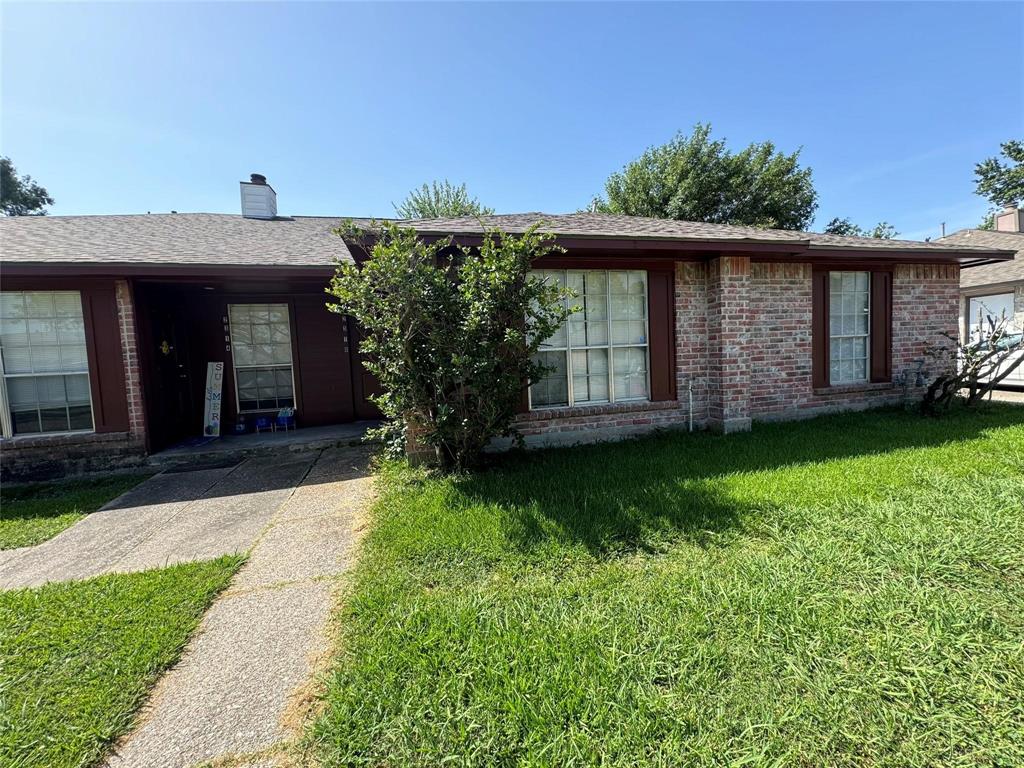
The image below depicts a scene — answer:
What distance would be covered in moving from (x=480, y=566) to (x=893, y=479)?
3988 millimetres

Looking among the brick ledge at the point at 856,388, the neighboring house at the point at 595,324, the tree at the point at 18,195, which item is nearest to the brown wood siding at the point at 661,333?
the neighboring house at the point at 595,324

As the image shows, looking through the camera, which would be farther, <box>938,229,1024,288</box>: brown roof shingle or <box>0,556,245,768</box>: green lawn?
<box>938,229,1024,288</box>: brown roof shingle

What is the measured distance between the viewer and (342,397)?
27.5 feet

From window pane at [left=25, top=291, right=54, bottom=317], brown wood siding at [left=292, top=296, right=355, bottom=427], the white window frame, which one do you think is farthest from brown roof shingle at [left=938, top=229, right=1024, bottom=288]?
window pane at [left=25, top=291, right=54, bottom=317]

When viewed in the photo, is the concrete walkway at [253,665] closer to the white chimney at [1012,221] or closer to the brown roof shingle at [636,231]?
the brown roof shingle at [636,231]

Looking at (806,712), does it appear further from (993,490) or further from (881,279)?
(881,279)

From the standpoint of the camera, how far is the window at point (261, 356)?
796cm

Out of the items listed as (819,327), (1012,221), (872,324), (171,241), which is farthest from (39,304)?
Result: (1012,221)

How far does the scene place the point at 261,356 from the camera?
26.5 feet

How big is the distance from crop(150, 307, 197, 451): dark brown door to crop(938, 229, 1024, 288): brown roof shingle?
17.4m

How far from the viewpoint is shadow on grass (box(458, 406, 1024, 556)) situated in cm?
338

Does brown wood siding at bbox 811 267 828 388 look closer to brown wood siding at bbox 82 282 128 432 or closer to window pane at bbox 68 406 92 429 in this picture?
brown wood siding at bbox 82 282 128 432

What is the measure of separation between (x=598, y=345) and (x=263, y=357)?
6177 millimetres

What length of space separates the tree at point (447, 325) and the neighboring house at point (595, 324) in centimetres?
95
